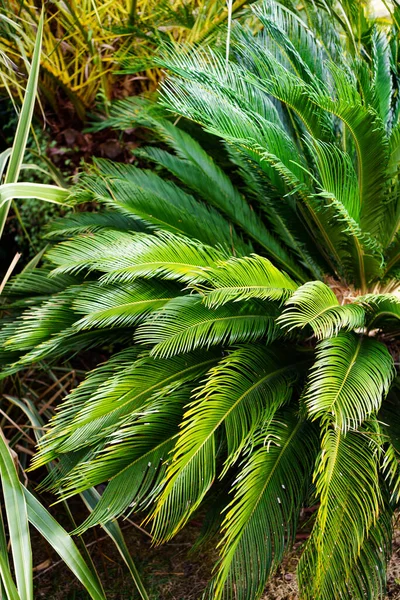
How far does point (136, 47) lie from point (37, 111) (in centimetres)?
54

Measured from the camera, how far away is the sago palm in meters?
1.40

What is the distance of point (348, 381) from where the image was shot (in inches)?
57.2

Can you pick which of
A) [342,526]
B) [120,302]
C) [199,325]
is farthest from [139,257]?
[342,526]

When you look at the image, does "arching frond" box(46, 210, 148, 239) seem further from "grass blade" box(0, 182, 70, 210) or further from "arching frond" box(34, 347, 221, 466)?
"arching frond" box(34, 347, 221, 466)

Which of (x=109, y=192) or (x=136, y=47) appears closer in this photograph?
(x=109, y=192)

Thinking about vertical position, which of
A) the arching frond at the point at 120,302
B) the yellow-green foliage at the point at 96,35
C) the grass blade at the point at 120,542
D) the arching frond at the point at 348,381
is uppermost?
the yellow-green foliage at the point at 96,35

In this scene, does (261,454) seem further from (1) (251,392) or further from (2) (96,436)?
(2) (96,436)

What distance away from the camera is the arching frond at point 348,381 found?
4.40 ft

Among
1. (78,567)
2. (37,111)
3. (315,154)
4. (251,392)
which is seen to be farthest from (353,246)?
(37,111)

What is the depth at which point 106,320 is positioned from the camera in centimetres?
166

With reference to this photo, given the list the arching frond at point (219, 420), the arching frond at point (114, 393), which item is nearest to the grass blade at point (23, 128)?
the arching frond at point (114, 393)

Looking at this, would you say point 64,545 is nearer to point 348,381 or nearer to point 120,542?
point 120,542

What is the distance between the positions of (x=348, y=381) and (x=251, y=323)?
36cm

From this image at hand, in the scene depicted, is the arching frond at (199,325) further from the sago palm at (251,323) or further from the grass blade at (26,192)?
the grass blade at (26,192)
